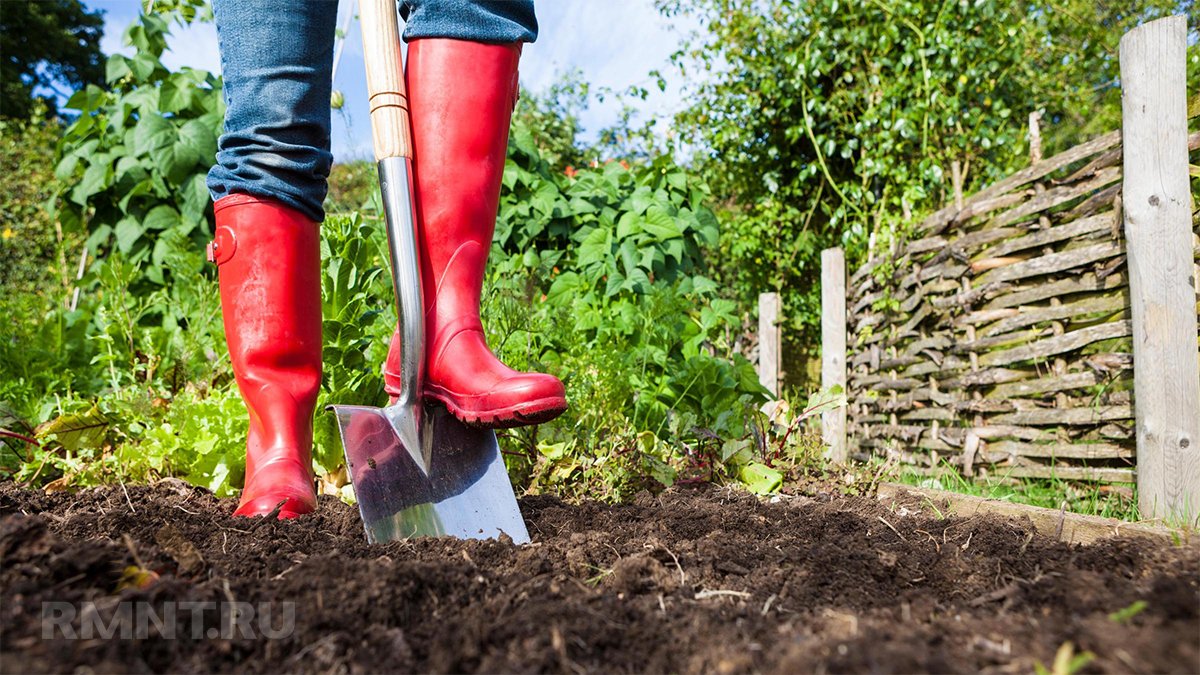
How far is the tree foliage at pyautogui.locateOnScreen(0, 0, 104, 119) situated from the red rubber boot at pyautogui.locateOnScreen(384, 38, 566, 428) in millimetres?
19681

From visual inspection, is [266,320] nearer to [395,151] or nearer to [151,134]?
[395,151]

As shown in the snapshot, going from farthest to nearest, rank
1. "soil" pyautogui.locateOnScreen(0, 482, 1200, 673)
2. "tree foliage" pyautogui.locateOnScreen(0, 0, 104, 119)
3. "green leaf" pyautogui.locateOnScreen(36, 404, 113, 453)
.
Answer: "tree foliage" pyautogui.locateOnScreen(0, 0, 104, 119) < "green leaf" pyautogui.locateOnScreen(36, 404, 113, 453) < "soil" pyautogui.locateOnScreen(0, 482, 1200, 673)

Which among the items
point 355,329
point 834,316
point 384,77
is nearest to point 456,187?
point 384,77

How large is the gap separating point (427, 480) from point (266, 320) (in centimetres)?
48

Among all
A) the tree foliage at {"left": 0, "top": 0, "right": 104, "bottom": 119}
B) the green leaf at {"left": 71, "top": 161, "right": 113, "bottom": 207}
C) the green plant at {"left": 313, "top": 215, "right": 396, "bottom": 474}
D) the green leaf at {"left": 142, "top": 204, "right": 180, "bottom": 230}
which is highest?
the tree foliage at {"left": 0, "top": 0, "right": 104, "bottom": 119}

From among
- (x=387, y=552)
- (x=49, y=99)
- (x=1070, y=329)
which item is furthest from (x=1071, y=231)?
(x=49, y=99)

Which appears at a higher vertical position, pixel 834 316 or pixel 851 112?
pixel 851 112

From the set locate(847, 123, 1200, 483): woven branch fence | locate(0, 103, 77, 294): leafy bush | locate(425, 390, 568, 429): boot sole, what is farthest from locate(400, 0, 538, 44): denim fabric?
locate(0, 103, 77, 294): leafy bush

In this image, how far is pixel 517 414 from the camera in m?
1.36

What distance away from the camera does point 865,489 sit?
7.24 ft

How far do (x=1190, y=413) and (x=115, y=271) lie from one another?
368 cm

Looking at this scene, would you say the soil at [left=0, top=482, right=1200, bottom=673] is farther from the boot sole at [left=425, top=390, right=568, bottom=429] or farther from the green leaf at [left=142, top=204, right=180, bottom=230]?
the green leaf at [left=142, top=204, right=180, bottom=230]

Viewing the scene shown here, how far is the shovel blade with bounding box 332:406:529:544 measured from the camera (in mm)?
1377
